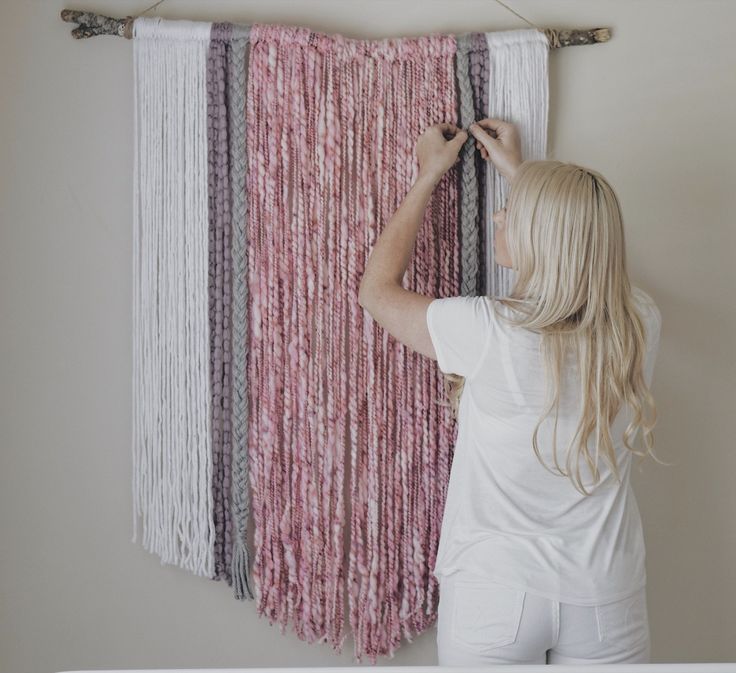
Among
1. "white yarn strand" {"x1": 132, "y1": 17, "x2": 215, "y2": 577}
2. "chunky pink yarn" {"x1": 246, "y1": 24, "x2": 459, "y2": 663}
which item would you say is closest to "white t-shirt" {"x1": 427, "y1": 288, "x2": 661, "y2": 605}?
"chunky pink yarn" {"x1": 246, "y1": 24, "x2": 459, "y2": 663}

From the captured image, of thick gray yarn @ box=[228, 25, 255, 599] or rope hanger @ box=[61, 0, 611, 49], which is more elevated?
rope hanger @ box=[61, 0, 611, 49]

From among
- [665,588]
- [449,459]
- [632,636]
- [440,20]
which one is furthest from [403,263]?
[665,588]

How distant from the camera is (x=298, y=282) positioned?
134 centimetres

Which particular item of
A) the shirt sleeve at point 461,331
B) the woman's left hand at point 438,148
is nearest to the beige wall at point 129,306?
the woman's left hand at point 438,148

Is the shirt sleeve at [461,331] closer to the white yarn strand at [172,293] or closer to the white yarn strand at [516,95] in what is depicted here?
the white yarn strand at [516,95]

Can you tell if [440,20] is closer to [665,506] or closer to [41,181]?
[41,181]

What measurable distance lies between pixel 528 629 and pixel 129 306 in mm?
915

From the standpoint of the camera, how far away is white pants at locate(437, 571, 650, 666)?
1052mm

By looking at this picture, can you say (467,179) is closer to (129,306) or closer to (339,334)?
(339,334)

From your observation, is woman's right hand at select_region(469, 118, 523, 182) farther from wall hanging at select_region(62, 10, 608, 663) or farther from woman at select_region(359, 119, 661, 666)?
woman at select_region(359, 119, 661, 666)

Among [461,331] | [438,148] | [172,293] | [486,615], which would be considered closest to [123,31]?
[172,293]

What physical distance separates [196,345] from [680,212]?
3.15 ft

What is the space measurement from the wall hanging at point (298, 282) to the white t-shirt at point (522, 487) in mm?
257

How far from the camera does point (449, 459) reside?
4.49ft
